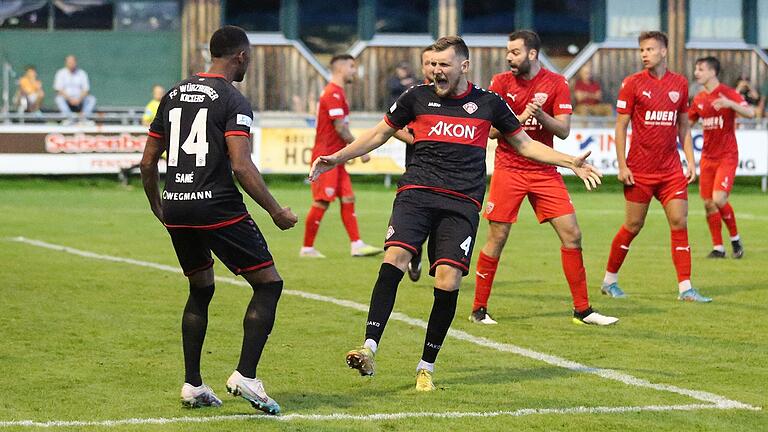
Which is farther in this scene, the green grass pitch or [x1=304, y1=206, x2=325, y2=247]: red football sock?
[x1=304, y1=206, x2=325, y2=247]: red football sock

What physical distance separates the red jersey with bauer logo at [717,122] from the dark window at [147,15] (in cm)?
1925

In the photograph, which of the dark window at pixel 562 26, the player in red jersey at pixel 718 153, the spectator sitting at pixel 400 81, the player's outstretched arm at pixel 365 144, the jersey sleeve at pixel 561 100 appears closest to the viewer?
the player's outstretched arm at pixel 365 144

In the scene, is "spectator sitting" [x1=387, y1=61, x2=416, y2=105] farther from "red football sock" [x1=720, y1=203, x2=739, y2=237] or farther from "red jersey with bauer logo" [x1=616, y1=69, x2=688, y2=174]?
"red jersey with bauer logo" [x1=616, y1=69, x2=688, y2=174]

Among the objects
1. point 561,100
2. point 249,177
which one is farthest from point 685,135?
point 249,177

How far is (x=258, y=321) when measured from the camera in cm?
754

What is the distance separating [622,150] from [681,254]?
42.0 inches

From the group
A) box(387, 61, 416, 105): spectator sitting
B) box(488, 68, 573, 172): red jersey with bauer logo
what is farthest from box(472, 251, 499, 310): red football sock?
box(387, 61, 416, 105): spectator sitting

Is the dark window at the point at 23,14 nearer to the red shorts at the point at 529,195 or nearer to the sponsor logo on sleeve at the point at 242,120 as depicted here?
the red shorts at the point at 529,195

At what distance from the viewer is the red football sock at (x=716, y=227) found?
55.2 feet

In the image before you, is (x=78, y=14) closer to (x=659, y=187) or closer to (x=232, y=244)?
(x=659, y=187)

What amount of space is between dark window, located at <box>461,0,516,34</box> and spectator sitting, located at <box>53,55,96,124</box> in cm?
917

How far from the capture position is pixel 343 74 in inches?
645

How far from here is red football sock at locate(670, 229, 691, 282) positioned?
12633 millimetres

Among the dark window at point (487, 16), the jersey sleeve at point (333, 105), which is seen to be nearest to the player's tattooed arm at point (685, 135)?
the jersey sleeve at point (333, 105)
